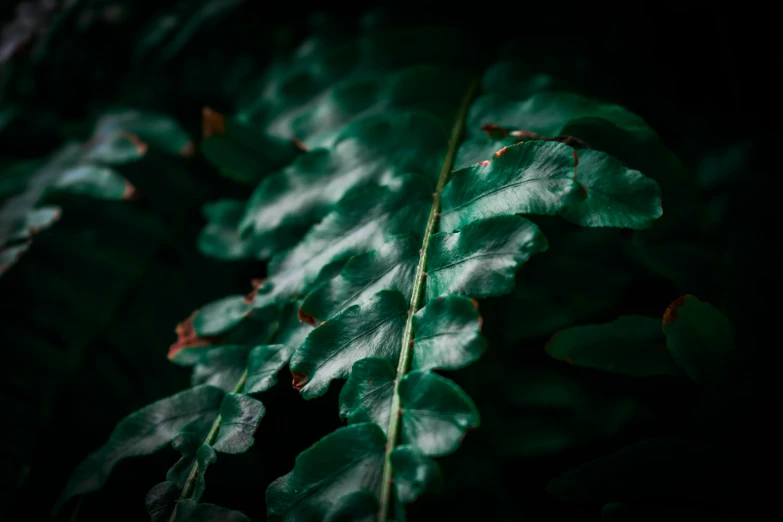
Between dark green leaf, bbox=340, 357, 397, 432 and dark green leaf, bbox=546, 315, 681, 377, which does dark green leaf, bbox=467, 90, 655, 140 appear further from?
dark green leaf, bbox=340, 357, 397, 432

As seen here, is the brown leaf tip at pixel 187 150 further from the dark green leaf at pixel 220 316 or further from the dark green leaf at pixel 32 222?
the dark green leaf at pixel 220 316

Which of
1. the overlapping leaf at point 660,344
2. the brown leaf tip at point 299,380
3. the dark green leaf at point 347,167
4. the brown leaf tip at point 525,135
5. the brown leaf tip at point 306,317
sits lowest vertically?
the overlapping leaf at point 660,344

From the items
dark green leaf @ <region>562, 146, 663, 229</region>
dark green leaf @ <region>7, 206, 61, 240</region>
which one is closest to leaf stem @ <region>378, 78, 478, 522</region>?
dark green leaf @ <region>562, 146, 663, 229</region>

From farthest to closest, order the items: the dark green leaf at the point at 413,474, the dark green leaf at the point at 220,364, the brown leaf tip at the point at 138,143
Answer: the brown leaf tip at the point at 138,143
the dark green leaf at the point at 220,364
the dark green leaf at the point at 413,474

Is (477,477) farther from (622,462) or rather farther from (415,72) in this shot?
(415,72)

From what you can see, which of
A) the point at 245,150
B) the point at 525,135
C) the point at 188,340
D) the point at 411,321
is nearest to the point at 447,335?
the point at 411,321

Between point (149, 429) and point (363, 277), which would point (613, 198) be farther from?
point (149, 429)

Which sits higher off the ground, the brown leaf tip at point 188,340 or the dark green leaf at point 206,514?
the brown leaf tip at point 188,340

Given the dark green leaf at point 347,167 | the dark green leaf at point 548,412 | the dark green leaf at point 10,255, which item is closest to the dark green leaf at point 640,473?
the dark green leaf at point 548,412
